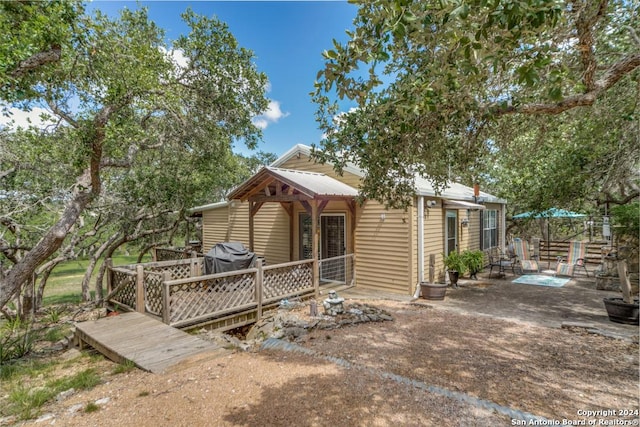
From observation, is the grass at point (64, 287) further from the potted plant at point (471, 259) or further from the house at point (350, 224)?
the potted plant at point (471, 259)

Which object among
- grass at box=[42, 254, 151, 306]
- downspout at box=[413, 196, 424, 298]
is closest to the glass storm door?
downspout at box=[413, 196, 424, 298]

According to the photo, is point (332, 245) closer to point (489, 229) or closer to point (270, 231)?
point (270, 231)

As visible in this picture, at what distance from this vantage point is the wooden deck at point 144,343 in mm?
4098

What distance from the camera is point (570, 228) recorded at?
18938 millimetres

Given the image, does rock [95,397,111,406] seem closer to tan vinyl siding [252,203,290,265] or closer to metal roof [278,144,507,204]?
metal roof [278,144,507,204]

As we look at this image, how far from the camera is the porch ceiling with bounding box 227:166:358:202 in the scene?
7786 mm

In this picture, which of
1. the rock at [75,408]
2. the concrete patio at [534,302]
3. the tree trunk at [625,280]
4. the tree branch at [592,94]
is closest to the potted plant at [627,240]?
the tree trunk at [625,280]

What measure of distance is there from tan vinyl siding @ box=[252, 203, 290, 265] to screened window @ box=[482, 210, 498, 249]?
8.07 meters

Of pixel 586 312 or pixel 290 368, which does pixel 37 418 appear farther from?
pixel 586 312

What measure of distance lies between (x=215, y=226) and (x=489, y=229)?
38.1 feet

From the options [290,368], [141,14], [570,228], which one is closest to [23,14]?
[141,14]

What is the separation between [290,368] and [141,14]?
9403 mm

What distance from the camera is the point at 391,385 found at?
357 centimetres

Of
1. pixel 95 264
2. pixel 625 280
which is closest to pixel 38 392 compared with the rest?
pixel 625 280
